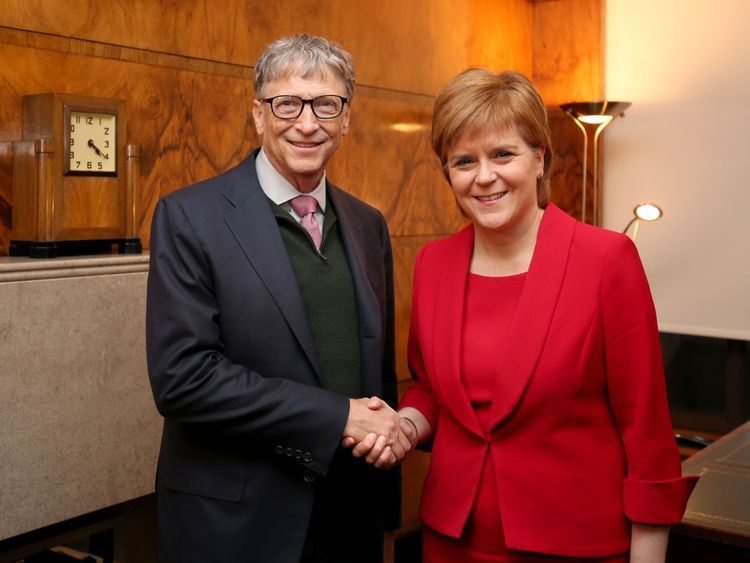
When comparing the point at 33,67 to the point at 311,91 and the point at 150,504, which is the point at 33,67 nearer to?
the point at 311,91

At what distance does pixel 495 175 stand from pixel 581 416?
52cm

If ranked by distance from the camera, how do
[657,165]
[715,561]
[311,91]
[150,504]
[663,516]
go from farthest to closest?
[657,165] < [150,504] < [715,561] < [311,91] < [663,516]

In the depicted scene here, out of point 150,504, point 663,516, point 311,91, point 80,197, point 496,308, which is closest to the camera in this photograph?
point 663,516

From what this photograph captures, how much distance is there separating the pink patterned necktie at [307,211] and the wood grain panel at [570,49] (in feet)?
12.6

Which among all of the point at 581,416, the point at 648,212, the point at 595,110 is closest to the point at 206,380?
the point at 581,416

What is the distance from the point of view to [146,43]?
10.2ft

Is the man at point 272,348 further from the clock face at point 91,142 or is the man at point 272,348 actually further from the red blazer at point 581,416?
the clock face at point 91,142

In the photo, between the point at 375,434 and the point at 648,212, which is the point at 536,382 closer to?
the point at 375,434

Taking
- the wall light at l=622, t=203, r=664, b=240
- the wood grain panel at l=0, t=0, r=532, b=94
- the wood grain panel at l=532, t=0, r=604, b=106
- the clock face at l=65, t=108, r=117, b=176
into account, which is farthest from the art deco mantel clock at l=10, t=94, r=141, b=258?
the wood grain panel at l=532, t=0, r=604, b=106

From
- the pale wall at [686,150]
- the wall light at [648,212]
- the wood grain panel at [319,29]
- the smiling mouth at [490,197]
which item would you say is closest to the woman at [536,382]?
the smiling mouth at [490,197]

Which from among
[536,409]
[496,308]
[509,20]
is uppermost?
[509,20]

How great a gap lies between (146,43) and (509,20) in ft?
9.76

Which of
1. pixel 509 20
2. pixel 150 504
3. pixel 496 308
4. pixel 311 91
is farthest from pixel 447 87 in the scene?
pixel 509 20

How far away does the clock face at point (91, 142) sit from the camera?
2.58 meters
